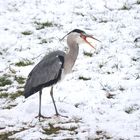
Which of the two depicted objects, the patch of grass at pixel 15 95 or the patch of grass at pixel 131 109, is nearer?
the patch of grass at pixel 131 109

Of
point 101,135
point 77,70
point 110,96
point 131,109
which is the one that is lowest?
point 101,135

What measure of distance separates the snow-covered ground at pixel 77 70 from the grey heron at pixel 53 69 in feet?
2.02

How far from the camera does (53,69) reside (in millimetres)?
8352

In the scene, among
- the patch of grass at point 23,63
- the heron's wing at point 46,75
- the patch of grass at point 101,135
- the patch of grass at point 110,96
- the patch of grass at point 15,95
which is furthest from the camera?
the patch of grass at point 23,63

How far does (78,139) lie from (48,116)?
123 centimetres

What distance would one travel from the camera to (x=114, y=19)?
530 inches

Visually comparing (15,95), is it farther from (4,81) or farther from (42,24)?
(42,24)

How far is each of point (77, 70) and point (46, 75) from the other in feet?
7.95

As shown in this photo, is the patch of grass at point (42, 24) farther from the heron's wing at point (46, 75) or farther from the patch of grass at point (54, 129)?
the patch of grass at point (54, 129)

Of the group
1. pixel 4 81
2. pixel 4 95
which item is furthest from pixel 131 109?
pixel 4 81

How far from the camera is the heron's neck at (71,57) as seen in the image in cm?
842

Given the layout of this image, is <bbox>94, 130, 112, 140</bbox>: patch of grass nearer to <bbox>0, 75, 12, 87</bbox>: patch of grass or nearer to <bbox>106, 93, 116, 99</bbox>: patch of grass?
→ <bbox>106, 93, 116, 99</bbox>: patch of grass

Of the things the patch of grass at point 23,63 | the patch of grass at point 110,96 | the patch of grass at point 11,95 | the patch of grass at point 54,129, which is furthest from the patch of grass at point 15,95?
the patch of grass at point 110,96

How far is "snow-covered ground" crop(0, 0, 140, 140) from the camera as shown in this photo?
8.04m
